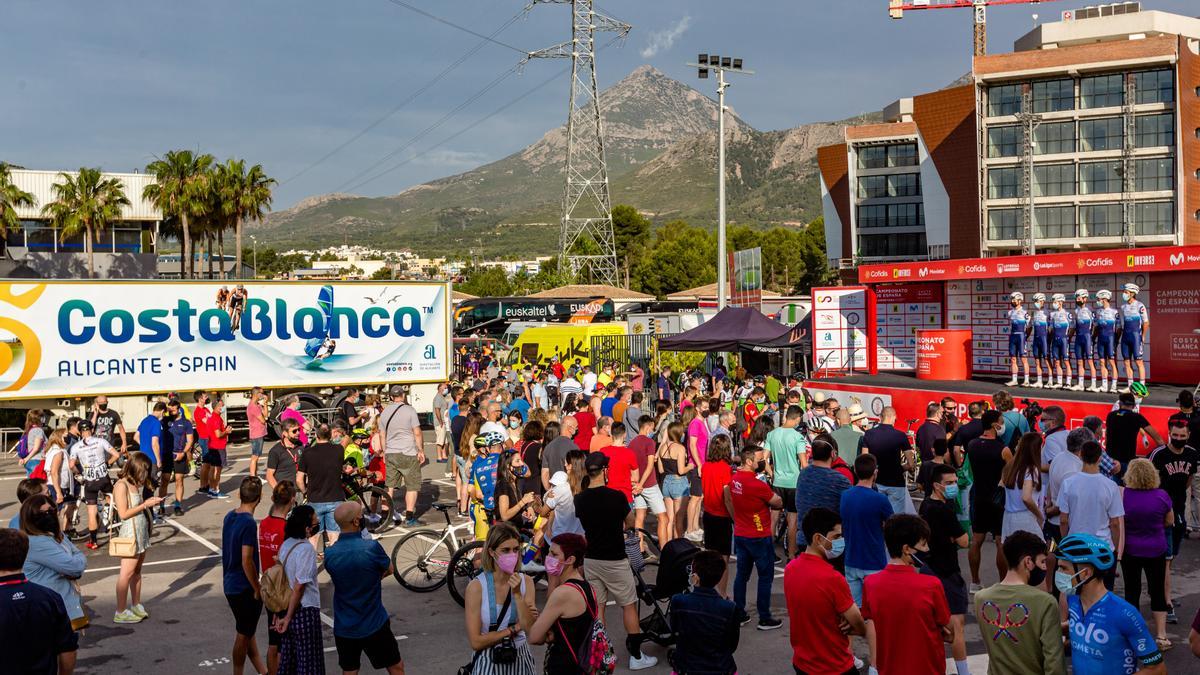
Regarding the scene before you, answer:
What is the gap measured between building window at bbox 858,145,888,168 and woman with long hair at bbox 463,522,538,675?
95589mm

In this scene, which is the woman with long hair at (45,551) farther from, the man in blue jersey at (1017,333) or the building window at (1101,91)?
the building window at (1101,91)

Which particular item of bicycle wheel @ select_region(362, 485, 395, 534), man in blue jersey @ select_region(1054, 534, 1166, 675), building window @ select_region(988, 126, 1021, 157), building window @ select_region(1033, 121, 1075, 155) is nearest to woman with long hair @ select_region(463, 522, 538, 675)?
man in blue jersey @ select_region(1054, 534, 1166, 675)

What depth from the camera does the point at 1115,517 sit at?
781 cm

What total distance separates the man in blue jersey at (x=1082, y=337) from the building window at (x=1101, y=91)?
58.1 metres

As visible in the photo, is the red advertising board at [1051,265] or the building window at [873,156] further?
the building window at [873,156]

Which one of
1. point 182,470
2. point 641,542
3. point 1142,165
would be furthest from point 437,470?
point 1142,165

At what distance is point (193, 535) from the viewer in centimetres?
1397

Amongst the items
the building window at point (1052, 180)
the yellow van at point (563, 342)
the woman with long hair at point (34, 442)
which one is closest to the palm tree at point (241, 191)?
the yellow van at point (563, 342)

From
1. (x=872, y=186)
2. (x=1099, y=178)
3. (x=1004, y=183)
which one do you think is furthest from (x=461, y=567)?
(x=872, y=186)

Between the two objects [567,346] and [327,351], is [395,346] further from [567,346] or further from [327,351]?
[567,346]

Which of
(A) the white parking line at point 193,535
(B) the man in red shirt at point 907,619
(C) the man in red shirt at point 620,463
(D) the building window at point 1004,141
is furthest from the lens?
(D) the building window at point 1004,141

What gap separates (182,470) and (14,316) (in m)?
7.86

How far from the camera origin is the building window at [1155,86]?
6719 centimetres

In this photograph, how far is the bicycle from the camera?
10570 mm
